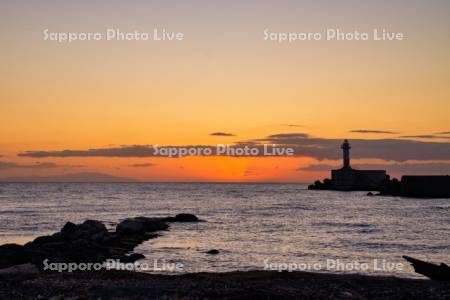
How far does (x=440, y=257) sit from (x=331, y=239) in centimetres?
1174

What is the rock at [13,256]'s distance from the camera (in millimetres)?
28480

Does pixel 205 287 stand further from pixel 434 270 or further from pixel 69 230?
pixel 69 230

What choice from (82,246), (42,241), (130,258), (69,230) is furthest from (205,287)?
(69,230)

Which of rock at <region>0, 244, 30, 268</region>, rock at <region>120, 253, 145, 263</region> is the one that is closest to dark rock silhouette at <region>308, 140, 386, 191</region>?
rock at <region>120, 253, 145, 263</region>

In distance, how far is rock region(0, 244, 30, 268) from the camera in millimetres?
28480

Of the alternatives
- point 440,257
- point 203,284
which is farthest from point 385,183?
point 203,284

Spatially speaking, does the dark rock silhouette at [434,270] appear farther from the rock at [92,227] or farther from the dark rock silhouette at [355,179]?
the dark rock silhouette at [355,179]

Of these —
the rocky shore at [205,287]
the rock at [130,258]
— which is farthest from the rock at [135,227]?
the rocky shore at [205,287]

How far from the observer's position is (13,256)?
29.0 m

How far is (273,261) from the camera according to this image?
114 feet

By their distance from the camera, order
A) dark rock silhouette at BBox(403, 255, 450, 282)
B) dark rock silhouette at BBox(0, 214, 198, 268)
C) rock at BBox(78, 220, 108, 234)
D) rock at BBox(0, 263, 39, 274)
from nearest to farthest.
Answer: rock at BBox(0, 263, 39, 274) → dark rock silhouette at BBox(403, 255, 450, 282) → dark rock silhouette at BBox(0, 214, 198, 268) → rock at BBox(78, 220, 108, 234)

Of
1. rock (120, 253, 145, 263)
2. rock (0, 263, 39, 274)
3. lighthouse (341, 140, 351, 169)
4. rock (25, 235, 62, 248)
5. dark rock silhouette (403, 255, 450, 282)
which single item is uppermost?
lighthouse (341, 140, 351, 169)

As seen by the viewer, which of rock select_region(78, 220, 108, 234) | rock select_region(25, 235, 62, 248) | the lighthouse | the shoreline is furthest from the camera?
the lighthouse

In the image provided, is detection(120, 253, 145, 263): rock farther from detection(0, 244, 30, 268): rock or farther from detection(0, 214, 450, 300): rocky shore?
detection(0, 214, 450, 300): rocky shore
